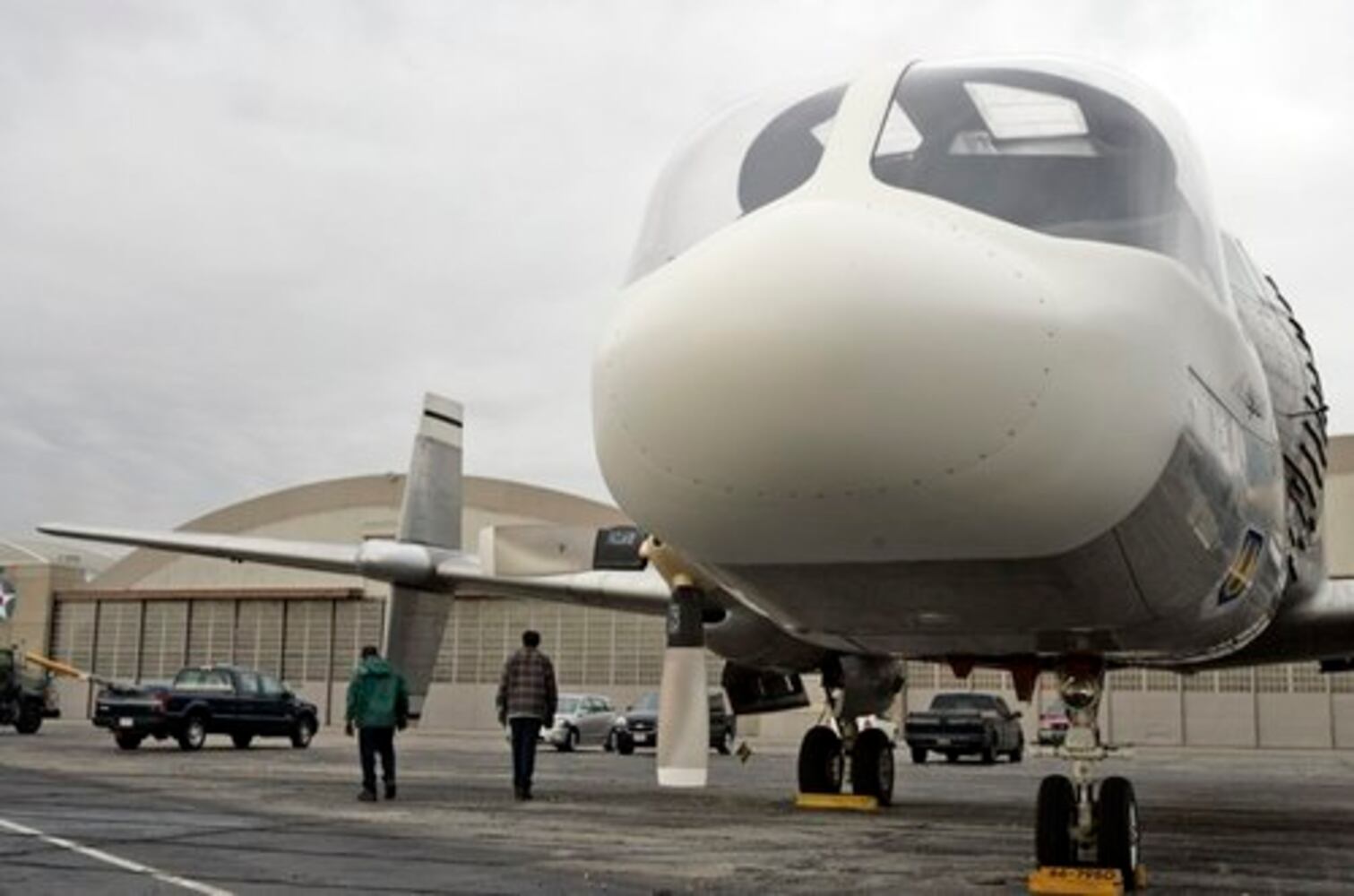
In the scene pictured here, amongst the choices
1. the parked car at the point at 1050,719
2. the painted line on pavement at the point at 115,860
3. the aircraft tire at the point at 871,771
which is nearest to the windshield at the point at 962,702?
the parked car at the point at 1050,719

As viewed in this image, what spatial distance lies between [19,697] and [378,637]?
47.4 feet

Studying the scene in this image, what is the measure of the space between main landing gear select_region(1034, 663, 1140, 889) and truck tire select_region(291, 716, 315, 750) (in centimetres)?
2117

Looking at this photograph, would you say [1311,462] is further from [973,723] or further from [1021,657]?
[973,723]

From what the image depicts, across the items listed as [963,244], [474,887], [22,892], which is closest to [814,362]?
[963,244]

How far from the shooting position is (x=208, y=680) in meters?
26.2

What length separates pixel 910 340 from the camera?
4.76m

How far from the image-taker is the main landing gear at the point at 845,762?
1371 centimetres

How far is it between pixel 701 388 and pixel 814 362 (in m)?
0.40

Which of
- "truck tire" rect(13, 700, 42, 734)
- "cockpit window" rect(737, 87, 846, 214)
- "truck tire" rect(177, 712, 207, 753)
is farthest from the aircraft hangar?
"cockpit window" rect(737, 87, 846, 214)

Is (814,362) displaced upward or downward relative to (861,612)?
upward

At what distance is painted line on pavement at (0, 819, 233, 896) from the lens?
24.2 ft

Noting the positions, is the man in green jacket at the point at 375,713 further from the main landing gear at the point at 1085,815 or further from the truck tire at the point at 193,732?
the truck tire at the point at 193,732

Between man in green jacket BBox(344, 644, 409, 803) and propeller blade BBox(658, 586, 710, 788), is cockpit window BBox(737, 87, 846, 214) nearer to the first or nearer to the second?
propeller blade BBox(658, 586, 710, 788)

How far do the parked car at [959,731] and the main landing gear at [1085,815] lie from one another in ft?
63.3
